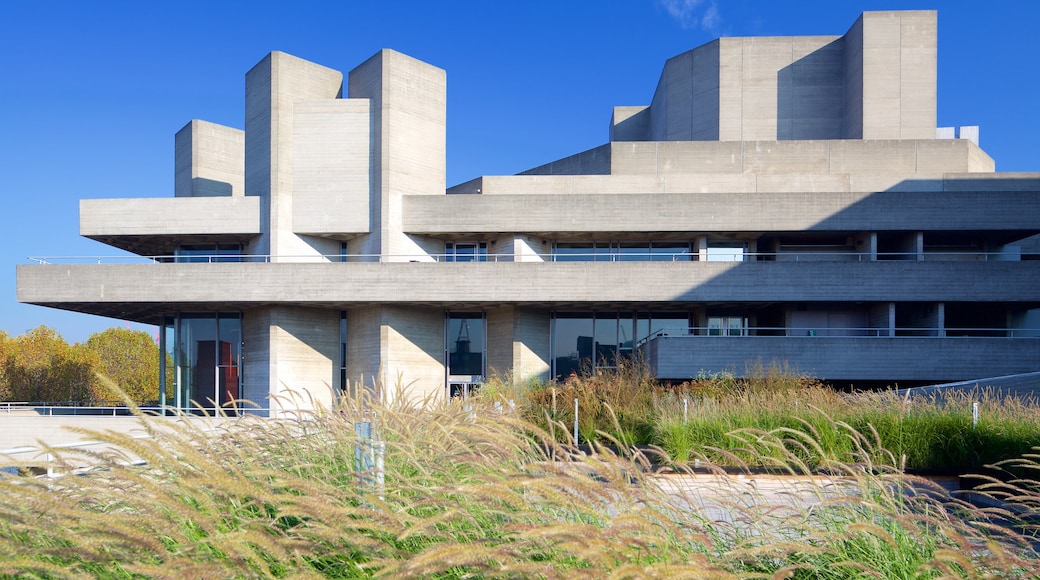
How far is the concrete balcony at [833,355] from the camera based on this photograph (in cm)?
2612

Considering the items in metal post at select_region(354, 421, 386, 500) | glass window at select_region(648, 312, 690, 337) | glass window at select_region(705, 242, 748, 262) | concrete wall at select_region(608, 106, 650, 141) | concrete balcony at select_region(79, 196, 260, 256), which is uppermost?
concrete wall at select_region(608, 106, 650, 141)

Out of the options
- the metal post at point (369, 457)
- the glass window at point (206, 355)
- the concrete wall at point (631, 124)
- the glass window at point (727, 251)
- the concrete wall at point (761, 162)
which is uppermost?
Result: the concrete wall at point (631, 124)

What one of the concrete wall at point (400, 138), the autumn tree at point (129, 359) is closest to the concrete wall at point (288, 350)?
the concrete wall at point (400, 138)

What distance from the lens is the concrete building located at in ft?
89.7

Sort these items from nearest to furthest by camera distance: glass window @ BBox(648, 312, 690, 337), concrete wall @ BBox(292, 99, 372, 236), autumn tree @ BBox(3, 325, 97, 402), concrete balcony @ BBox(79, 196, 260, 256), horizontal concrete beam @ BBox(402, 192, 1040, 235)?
horizontal concrete beam @ BBox(402, 192, 1040, 235), concrete wall @ BBox(292, 99, 372, 236), concrete balcony @ BBox(79, 196, 260, 256), glass window @ BBox(648, 312, 690, 337), autumn tree @ BBox(3, 325, 97, 402)

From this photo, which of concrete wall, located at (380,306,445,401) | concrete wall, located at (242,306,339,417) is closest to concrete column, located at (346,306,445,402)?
concrete wall, located at (380,306,445,401)

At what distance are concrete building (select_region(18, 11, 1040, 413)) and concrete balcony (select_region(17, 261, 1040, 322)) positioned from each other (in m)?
0.07

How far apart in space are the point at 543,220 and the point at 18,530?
26.1 metres

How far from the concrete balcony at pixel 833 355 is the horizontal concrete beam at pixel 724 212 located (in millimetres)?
4313

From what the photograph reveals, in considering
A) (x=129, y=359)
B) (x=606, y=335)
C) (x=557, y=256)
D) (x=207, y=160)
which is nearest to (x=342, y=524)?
(x=606, y=335)

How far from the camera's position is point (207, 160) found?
116ft

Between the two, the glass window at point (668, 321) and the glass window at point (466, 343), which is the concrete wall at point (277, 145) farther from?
the glass window at point (668, 321)

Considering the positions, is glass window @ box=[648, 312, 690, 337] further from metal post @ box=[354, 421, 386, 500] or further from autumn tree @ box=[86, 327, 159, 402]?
autumn tree @ box=[86, 327, 159, 402]

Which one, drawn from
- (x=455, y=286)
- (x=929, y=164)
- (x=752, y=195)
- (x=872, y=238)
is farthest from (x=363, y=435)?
(x=929, y=164)
